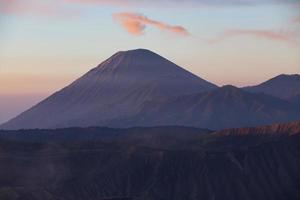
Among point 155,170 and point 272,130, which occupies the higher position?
point 272,130

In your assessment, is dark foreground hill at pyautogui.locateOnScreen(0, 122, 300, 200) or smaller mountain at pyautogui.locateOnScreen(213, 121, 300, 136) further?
smaller mountain at pyautogui.locateOnScreen(213, 121, 300, 136)

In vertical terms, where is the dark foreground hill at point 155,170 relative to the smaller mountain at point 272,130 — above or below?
below

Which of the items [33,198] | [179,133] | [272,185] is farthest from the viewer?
[179,133]

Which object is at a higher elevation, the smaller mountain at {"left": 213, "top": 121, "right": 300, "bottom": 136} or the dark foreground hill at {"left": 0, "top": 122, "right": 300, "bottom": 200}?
the smaller mountain at {"left": 213, "top": 121, "right": 300, "bottom": 136}

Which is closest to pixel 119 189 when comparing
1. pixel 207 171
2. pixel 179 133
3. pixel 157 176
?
pixel 157 176

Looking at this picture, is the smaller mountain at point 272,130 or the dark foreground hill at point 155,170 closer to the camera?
the dark foreground hill at point 155,170

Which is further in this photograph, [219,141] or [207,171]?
[219,141]

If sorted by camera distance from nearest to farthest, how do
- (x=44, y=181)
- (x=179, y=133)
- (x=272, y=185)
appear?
(x=44, y=181) < (x=272, y=185) < (x=179, y=133)

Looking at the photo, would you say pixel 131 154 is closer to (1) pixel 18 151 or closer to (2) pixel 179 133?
(1) pixel 18 151
